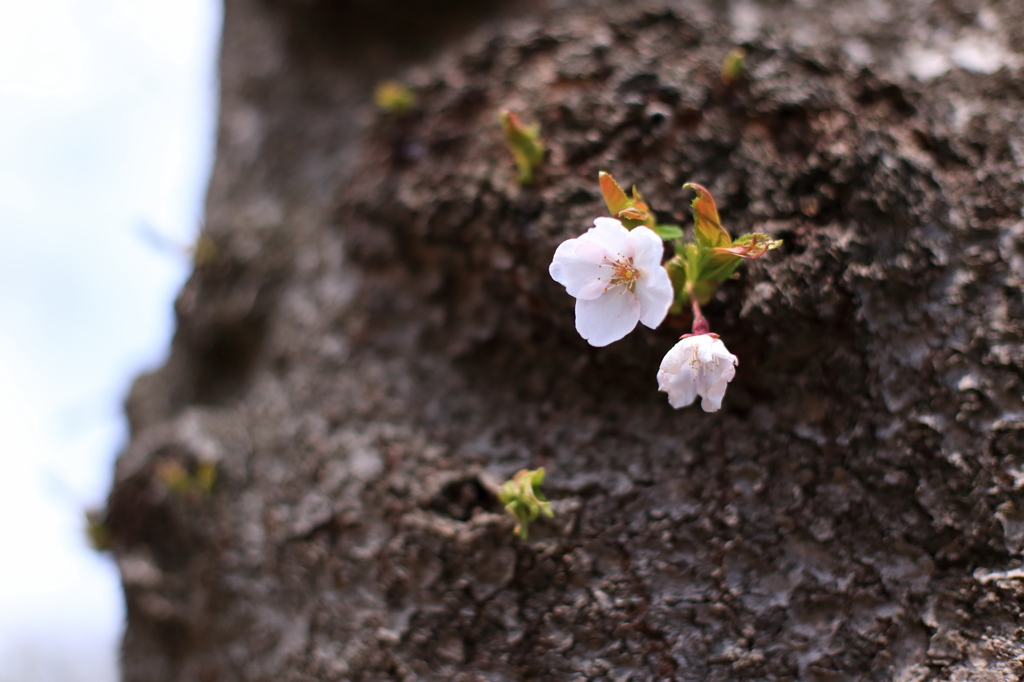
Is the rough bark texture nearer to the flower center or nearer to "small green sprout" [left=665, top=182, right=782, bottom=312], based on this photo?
"small green sprout" [left=665, top=182, right=782, bottom=312]

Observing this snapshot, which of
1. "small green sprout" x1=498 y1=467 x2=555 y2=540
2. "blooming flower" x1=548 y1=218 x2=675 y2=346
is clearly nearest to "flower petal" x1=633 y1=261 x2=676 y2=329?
"blooming flower" x1=548 y1=218 x2=675 y2=346

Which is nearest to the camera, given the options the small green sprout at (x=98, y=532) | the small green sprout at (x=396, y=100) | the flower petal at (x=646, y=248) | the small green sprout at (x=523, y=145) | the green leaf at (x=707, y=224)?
the flower petal at (x=646, y=248)

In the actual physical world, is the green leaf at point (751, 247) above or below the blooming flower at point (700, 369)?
above

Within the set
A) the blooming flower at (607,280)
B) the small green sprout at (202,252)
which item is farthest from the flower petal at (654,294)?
the small green sprout at (202,252)

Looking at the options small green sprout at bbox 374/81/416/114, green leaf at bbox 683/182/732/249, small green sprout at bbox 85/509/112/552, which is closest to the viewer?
green leaf at bbox 683/182/732/249

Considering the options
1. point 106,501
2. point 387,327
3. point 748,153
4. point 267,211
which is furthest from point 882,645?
point 106,501

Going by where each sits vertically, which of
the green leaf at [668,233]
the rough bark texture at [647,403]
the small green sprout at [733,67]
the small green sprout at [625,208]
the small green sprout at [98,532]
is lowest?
the small green sprout at [98,532]

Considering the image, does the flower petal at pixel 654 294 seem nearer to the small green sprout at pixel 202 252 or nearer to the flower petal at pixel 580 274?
the flower petal at pixel 580 274
